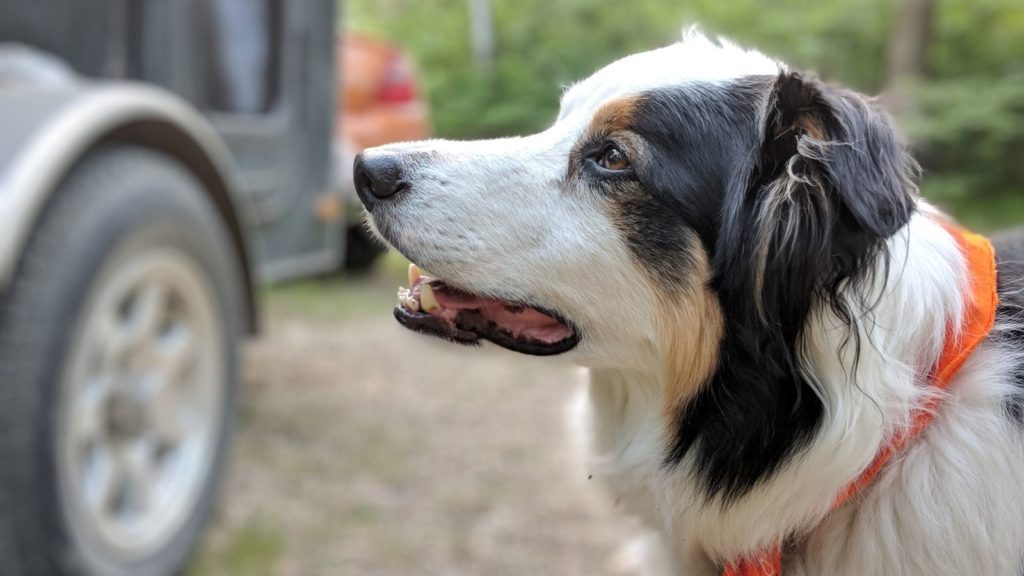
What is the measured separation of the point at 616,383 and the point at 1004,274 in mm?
883

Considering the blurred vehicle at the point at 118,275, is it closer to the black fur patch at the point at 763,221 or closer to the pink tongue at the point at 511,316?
the pink tongue at the point at 511,316

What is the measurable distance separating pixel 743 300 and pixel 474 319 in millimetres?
599

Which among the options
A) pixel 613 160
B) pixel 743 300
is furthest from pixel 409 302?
pixel 743 300

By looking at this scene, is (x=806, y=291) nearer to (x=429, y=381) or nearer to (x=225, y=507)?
(x=225, y=507)

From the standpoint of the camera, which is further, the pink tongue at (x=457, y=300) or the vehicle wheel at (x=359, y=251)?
the vehicle wheel at (x=359, y=251)

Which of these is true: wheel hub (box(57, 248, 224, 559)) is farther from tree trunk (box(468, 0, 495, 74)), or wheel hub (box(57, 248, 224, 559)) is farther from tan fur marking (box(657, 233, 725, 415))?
tree trunk (box(468, 0, 495, 74))

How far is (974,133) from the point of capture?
36.6 ft

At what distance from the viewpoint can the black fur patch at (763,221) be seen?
1748mm

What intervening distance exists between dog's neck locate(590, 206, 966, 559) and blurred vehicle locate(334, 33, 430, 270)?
16.2 ft

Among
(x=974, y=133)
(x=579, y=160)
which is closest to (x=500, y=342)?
(x=579, y=160)

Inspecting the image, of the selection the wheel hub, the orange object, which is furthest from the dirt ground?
the orange object

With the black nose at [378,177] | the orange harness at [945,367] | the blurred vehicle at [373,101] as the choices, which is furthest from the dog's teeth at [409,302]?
the blurred vehicle at [373,101]

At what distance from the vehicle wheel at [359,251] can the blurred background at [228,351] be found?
0.17 feet

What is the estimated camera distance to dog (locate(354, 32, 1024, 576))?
1820 millimetres
